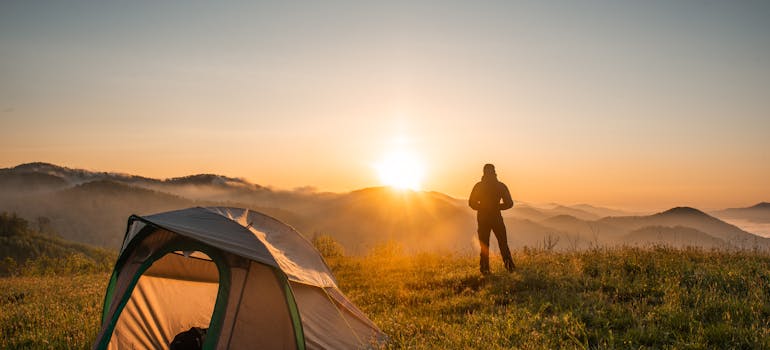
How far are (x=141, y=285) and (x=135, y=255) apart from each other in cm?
81

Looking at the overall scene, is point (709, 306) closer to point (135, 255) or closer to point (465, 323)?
point (465, 323)

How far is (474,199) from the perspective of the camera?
12.4m

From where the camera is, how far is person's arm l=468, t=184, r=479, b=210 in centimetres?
1232

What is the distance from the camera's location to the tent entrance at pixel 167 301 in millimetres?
7293

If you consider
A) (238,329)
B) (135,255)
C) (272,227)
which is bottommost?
(238,329)

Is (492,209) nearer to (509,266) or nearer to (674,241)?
(509,266)

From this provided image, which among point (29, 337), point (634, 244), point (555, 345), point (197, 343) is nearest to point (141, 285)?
point (197, 343)

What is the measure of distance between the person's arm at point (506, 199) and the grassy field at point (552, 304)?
5.26ft

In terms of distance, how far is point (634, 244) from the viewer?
13641mm

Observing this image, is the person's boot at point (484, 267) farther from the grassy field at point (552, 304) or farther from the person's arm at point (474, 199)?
the person's arm at point (474, 199)

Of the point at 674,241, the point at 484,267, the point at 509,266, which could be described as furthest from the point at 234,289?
the point at 674,241

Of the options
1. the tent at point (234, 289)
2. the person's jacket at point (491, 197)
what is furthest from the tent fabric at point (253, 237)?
the person's jacket at point (491, 197)

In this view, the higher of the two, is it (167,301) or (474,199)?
(474,199)

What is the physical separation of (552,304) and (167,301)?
687cm
